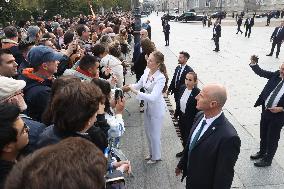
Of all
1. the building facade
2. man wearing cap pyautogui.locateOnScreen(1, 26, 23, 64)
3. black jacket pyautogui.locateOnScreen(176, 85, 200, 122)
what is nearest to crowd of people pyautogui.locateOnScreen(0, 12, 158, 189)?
black jacket pyautogui.locateOnScreen(176, 85, 200, 122)

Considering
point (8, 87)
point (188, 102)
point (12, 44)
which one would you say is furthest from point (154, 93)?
point (12, 44)

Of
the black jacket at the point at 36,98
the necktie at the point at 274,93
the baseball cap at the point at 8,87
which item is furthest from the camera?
the necktie at the point at 274,93

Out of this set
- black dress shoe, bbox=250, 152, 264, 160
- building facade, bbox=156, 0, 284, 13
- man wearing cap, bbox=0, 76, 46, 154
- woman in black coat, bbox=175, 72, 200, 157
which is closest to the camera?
man wearing cap, bbox=0, 76, 46, 154

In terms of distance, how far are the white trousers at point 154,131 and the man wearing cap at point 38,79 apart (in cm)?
202

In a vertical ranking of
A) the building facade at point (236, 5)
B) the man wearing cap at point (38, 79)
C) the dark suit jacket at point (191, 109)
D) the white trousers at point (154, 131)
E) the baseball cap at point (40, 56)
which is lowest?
the white trousers at point (154, 131)

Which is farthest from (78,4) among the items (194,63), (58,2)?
(194,63)

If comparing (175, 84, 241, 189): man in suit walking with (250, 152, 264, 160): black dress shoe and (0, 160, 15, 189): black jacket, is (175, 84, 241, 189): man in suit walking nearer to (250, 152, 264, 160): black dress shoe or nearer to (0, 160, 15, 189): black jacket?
(0, 160, 15, 189): black jacket

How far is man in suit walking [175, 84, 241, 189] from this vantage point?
132 inches

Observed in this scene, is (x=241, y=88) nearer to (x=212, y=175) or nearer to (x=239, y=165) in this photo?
(x=239, y=165)

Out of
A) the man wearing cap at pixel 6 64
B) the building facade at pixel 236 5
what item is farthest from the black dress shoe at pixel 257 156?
the building facade at pixel 236 5

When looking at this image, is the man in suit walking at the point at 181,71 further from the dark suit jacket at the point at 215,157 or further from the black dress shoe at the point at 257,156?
the dark suit jacket at the point at 215,157

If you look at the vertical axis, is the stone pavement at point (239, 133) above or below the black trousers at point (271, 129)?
below

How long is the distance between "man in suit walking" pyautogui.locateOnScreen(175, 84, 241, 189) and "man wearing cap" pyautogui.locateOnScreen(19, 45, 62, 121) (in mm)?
1942

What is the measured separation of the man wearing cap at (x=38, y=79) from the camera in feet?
12.5
